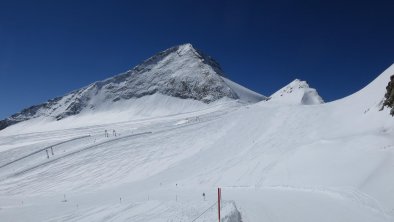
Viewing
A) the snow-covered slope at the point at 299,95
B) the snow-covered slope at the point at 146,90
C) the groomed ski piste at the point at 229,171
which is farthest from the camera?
the snow-covered slope at the point at 146,90

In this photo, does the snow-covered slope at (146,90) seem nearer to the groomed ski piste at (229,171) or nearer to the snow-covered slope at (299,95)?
the snow-covered slope at (299,95)

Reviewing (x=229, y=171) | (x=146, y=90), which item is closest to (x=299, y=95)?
(x=229, y=171)

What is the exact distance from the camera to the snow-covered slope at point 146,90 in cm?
13950

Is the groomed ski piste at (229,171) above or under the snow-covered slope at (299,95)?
under

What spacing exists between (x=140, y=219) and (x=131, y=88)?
A: 139040 millimetres

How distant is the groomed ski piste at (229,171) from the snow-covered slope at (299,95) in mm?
28388

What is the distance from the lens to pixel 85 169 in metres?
41.5

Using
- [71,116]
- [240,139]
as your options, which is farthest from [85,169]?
[71,116]

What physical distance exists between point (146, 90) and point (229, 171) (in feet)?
398

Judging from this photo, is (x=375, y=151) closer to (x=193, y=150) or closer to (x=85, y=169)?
(x=193, y=150)

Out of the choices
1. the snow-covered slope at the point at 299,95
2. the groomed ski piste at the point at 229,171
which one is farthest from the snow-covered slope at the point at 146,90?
the groomed ski piste at the point at 229,171

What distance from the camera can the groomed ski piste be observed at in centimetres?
1825

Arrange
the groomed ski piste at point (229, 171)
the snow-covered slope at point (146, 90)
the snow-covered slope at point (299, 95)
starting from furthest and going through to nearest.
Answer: the snow-covered slope at point (146, 90)
the snow-covered slope at point (299, 95)
the groomed ski piste at point (229, 171)

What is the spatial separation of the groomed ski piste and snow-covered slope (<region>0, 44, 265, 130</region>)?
77.9 m
